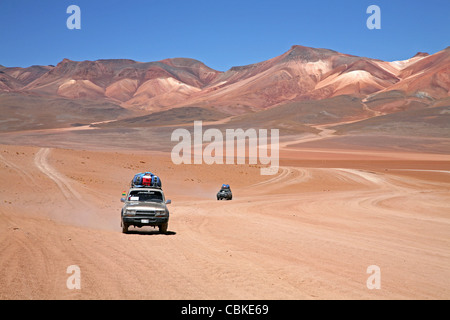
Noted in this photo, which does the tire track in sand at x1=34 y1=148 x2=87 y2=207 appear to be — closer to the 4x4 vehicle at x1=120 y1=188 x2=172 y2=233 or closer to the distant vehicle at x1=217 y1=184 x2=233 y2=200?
the 4x4 vehicle at x1=120 y1=188 x2=172 y2=233

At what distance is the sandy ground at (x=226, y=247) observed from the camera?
9.19 m

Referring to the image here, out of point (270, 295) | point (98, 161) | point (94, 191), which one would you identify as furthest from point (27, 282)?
point (98, 161)

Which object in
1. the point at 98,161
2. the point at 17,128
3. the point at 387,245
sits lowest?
the point at 387,245

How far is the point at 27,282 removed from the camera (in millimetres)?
9008

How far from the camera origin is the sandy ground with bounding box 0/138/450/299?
9.19 m

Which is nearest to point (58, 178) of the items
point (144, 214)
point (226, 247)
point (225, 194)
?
point (225, 194)

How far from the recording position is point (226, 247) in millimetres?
14023

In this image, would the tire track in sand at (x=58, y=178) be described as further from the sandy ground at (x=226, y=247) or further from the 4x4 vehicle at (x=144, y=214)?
the 4x4 vehicle at (x=144, y=214)

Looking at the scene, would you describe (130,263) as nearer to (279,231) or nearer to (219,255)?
(219,255)

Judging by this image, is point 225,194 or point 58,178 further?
point 58,178

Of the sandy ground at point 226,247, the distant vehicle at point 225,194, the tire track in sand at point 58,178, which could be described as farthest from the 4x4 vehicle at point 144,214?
the distant vehicle at point 225,194

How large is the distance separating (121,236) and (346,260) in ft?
23.8

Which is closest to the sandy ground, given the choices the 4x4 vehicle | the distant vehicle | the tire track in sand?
the tire track in sand

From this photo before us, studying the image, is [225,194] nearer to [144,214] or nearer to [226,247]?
[144,214]
